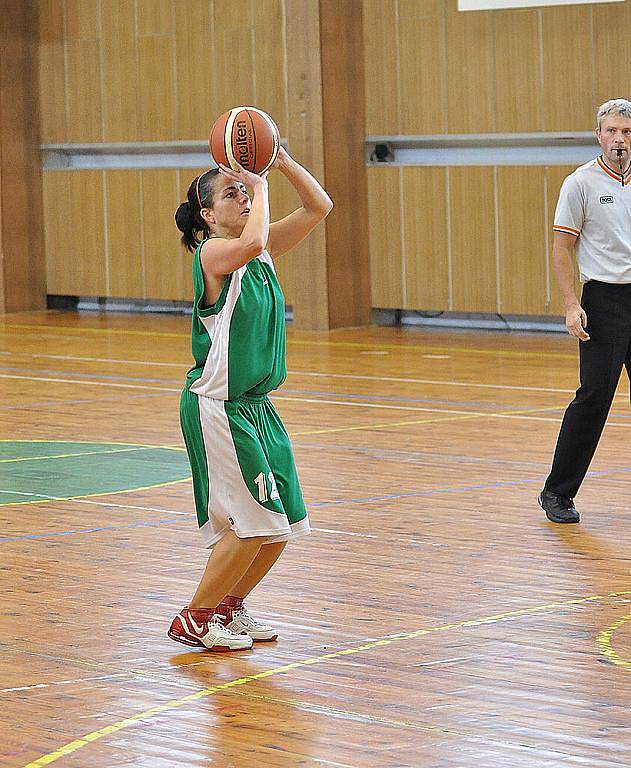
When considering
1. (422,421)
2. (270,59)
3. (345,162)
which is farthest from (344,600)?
(270,59)

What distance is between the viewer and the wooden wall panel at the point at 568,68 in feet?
49.1

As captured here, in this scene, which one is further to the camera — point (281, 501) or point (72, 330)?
point (72, 330)

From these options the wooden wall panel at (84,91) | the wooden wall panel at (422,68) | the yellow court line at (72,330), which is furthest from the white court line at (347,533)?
the wooden wall panel at (84,91)

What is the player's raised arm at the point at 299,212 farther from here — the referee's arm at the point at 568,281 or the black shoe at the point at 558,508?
the black shoe at the point at 558,508

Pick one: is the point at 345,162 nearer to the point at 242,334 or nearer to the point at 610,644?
the point at 242,334

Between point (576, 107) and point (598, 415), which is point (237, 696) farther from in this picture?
point (576, 107)

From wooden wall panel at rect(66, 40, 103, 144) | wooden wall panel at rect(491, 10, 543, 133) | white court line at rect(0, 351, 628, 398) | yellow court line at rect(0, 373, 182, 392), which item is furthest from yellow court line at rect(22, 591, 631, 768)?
wooden wall panel at rect(66, 40, 103, 144)

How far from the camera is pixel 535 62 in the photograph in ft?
50.4

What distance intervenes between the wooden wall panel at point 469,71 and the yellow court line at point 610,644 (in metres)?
11.0

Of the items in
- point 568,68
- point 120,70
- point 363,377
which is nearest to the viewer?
point 363,377

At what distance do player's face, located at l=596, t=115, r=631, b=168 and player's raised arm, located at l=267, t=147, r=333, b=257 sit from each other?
6.31 feet

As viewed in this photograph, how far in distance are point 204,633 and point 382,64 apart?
1215cm

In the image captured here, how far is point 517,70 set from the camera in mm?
15492

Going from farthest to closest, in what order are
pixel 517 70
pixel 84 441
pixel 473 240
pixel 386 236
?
pixel 386 236 < pixel 473 240 < pixel 517 70 < pixel 84 441
